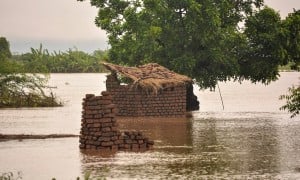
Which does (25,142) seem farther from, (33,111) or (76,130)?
(33,111)

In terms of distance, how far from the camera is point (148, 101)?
31.4 metres

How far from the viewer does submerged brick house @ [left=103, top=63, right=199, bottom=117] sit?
30.8m

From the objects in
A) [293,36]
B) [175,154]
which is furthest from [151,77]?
[175,154]

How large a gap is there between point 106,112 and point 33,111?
17.2m

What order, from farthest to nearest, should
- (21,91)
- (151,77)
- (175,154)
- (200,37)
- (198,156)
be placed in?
(21,91)
(200,37)
(151,77)
(175,154)
(198,156)

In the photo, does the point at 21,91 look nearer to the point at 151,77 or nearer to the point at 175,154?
the point at 151,77

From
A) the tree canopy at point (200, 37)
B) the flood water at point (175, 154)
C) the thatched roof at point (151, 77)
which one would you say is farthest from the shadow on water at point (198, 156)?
the tree canopy at point (200, 37)

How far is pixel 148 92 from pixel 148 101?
0.51m

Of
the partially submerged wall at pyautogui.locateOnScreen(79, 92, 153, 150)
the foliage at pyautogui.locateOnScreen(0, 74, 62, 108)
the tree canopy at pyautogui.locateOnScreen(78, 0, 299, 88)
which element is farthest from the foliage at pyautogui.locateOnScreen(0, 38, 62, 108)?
the partially submerged wall at pyautogui.locateOnScreen(79, 92, 153, 150)

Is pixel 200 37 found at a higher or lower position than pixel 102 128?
higher

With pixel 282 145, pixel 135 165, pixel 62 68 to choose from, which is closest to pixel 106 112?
pixel 135 165

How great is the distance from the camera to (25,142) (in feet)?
72.7

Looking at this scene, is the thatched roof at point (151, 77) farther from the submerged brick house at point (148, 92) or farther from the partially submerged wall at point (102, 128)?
the partially submerged wall at point (102, 128)

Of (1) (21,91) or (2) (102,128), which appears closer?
(2) (102,128)
